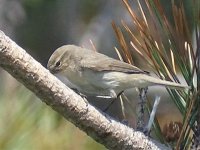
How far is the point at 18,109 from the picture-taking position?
7.42 feet

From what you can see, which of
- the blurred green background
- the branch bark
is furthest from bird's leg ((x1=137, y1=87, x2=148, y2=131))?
the blurred green background

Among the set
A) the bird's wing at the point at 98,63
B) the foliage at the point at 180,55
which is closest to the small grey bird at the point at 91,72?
the bird's wing at the point at 98,63

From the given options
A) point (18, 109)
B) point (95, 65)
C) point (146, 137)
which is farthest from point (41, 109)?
point (95, 65)

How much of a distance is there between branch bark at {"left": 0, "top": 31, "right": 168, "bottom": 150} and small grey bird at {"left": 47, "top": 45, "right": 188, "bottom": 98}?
819 millimetres

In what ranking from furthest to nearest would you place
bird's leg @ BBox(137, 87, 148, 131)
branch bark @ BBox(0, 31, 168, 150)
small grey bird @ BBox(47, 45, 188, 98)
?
small grey bird @ BBox(47, 45, 188, 98) < bird's leg @ BBox(137, 87, 148, 131) < branch bark @ BBox(0, 31, 168, 150)

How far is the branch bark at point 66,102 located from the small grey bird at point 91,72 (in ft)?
2.69

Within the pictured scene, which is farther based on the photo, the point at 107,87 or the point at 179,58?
the point at 107,87

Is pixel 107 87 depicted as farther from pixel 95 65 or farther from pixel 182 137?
pixel 182 137

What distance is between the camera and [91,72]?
2.94 metres

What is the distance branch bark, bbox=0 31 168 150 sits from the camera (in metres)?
1.68

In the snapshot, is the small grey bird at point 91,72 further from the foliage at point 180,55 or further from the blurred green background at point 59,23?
the blurred green background at point 59,23

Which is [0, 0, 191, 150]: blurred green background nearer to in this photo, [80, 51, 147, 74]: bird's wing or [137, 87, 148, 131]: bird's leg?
[80, 51, 147, 74]: bird's wing

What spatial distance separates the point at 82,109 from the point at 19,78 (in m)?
0.17

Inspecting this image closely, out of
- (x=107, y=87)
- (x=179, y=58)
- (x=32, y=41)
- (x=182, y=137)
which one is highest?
(x=179, y=58)
